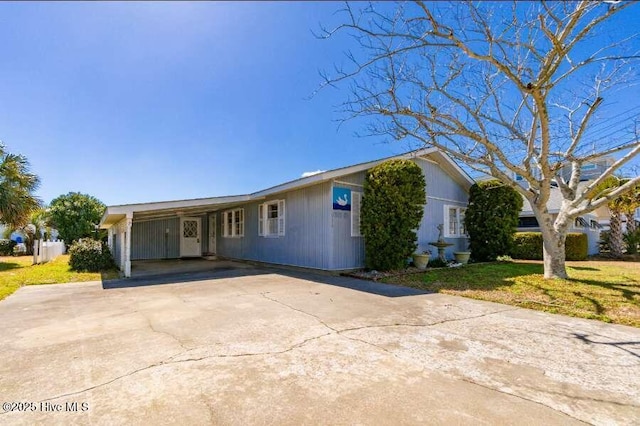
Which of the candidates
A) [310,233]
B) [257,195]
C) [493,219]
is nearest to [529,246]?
[493,219]

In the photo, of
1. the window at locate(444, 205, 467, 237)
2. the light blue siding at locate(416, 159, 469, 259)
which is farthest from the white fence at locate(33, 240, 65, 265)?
the window at locate(444, 205, 467, 237)

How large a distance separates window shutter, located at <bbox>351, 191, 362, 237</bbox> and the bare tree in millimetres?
2289

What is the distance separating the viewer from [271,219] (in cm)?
1252

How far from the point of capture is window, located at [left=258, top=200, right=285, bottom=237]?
11914 millimetres

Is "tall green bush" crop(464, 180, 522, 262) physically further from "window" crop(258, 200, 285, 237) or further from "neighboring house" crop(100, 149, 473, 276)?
"window" crop(258, 200, 285, 237)

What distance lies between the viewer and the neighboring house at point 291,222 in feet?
32.3

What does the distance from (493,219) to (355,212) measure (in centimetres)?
623

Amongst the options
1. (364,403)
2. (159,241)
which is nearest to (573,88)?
(364,403)

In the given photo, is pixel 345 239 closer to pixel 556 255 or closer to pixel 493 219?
pixel 556 255

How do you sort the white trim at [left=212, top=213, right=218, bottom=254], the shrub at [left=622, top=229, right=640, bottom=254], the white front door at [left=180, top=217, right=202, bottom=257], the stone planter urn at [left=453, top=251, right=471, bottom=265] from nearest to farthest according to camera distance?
the stone planter urn at [left=453, top=251, right=471, bottom=265], the shrub at [left=622, top=229, right=640, bottom=254], the white front door at [left=180, top=217, right=202, bottom=257], the white trim at [left=212, top=213, right=218, bottom=254]

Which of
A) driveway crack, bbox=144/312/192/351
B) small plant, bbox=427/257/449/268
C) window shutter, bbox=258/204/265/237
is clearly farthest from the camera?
window shutter, bbox=258/204/265/237

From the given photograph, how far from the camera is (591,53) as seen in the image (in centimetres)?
707

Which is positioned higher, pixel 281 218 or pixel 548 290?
pixel 281 218

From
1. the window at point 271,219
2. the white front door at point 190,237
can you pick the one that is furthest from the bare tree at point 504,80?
the white front door at point 190,237
